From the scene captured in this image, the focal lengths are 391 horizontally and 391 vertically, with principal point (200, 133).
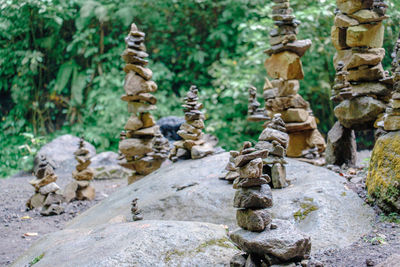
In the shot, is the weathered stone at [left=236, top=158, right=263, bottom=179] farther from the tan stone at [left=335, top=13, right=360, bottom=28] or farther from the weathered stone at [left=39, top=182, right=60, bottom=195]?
the weathered stone at [left=39, top=182, right=60, bottom=195]

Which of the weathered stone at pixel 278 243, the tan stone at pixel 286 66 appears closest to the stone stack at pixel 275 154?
the weathered stone at pixel 278 243

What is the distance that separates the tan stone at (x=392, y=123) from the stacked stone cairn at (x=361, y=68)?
4.64 feet

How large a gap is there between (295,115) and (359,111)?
1.14m

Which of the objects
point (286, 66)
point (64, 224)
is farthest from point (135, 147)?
point (286, 66)

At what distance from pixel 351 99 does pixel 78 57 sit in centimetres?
1097

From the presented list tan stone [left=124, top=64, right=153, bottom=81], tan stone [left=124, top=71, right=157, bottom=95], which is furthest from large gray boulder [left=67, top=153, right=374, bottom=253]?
tan stone [left=124, top=64, right=153, bottom=81]

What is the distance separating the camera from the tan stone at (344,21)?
571 cm

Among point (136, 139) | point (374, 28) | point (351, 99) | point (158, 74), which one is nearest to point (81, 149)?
point (136, 139)

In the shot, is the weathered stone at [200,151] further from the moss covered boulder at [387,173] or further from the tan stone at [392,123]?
the tan stone at [392,123]

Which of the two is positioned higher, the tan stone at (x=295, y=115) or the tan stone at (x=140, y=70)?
the tan stone at (x=140, y=70)

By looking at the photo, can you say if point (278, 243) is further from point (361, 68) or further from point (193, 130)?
point (361, 68)

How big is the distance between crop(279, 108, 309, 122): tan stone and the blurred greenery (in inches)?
175

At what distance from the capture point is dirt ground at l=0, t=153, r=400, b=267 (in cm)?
322

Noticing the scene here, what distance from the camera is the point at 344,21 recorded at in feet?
19.0
